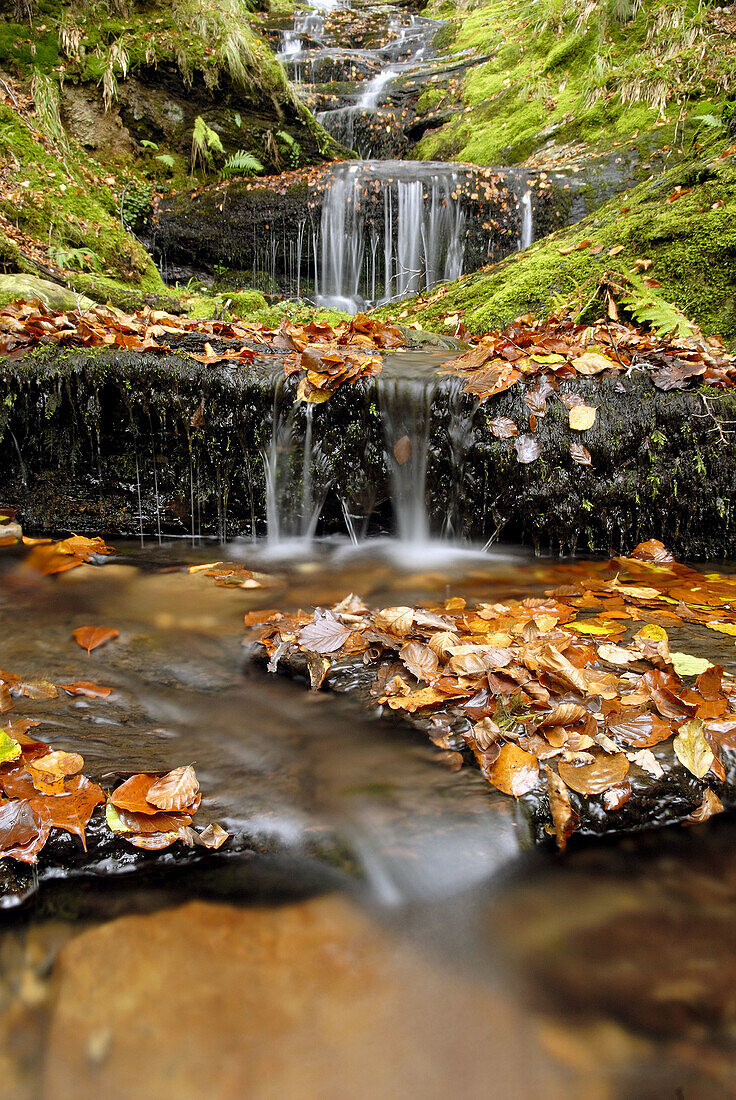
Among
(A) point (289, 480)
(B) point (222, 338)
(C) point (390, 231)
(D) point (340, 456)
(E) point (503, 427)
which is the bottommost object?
(A) point (289, 480)

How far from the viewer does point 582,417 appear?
3729 millimetres

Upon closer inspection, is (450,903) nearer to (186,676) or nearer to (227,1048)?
(227,1048)

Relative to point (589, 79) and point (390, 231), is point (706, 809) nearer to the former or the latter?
point (390, 231)

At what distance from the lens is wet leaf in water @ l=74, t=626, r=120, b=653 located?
2.59 metres

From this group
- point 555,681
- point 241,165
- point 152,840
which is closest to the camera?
point 152,840

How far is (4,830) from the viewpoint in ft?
4.52

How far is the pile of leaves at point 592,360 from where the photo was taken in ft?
12.4

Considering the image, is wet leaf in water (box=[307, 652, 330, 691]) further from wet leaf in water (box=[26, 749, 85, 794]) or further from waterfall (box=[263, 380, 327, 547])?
waterfall (box=[263, 380, 327, 547])

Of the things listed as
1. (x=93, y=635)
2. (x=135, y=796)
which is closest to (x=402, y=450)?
(x=93, y=635)

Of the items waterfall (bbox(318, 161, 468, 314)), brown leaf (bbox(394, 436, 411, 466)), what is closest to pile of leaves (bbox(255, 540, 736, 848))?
brown leaf (bbox(394, 436, 411, 466))

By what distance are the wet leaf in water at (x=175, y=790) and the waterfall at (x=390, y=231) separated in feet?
31.3

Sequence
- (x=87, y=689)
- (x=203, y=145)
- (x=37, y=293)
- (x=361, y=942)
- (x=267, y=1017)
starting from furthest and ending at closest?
(x=203, y=145) < (x=37, y=293) < (x=87, y=689) < (x=361, y=942) < (x=267, y=1017)

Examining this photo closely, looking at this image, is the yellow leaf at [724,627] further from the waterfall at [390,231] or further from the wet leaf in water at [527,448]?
the waterfall at [390,231]

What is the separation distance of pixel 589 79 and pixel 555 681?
1361 cm
